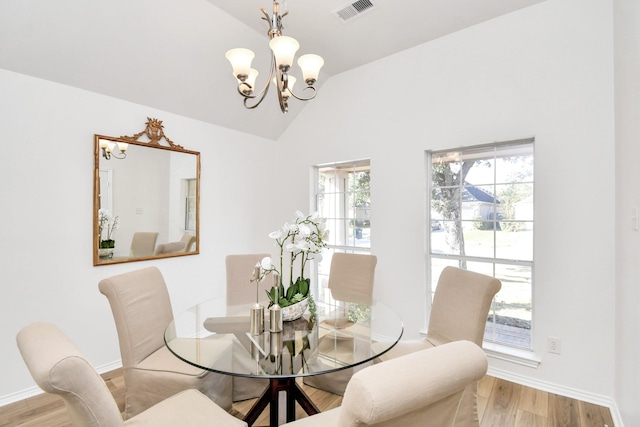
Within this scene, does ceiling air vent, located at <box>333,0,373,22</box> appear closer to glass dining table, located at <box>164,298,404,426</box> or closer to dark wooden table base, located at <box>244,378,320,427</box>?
glass dining table, located at <box>164,298,404,426</box>

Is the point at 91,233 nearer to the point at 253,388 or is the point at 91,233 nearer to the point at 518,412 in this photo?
the point at 253,388

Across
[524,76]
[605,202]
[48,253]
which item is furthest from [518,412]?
[48,253]

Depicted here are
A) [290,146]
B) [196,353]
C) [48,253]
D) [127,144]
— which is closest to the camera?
[196,353]

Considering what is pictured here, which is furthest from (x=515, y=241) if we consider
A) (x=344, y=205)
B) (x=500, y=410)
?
(x=344, y=205)

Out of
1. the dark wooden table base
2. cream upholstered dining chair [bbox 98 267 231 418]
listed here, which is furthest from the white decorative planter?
cream upholstered dining chair [bbox 98 267 231 418]

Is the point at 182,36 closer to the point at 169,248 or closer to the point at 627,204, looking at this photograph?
the point at 169,248

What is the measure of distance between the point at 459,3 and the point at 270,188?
291 cm

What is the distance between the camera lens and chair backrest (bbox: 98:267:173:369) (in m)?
1.81

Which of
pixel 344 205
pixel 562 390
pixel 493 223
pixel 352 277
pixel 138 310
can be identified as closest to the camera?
pixel 138 310

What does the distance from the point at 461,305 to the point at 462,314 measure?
5cm

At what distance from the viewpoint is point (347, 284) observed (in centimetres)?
286

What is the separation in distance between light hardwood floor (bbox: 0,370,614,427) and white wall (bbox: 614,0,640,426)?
9.3 inches

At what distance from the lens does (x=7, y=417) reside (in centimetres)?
209

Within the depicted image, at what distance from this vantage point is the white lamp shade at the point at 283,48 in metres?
1.69
